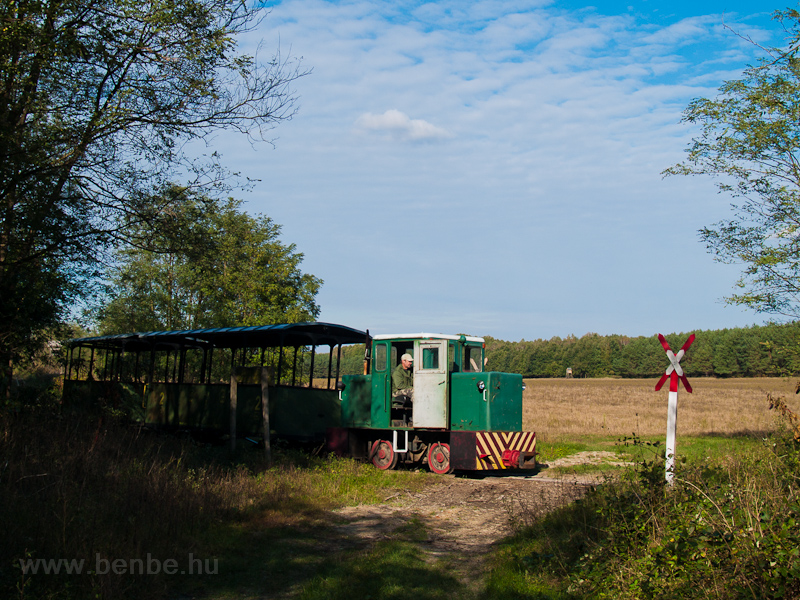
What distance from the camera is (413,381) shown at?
1413 cm

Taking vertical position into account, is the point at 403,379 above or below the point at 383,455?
above

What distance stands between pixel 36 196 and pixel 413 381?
800 cm

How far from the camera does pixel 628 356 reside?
101 meters

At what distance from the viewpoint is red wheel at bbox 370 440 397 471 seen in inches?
559

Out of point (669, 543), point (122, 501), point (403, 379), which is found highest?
point (403, 379)

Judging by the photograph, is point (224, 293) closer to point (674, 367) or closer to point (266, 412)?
point (266, 412)

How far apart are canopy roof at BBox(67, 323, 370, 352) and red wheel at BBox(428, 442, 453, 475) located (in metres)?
2.82

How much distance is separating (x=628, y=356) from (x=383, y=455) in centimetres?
9387

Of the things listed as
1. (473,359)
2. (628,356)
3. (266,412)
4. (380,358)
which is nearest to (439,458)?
(473,359)

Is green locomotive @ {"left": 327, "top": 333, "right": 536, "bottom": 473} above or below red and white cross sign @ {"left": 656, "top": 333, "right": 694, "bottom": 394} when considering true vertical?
below

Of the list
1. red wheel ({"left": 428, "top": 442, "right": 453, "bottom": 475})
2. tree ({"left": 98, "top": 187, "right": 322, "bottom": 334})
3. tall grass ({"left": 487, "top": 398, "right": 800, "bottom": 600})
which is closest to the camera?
tall grass ({"left": 487, "top": 398, "right": 800, "bottom": 600})

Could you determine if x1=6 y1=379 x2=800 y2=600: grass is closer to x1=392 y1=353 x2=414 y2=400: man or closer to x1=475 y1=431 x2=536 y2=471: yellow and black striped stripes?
x1=475 y1=431 x2=536 y2=471: yellow and black striped stripes

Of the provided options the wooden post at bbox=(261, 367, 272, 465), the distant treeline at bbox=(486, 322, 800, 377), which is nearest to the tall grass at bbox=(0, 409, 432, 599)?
the wooden post at bbox=(261, 367, 272, 465)

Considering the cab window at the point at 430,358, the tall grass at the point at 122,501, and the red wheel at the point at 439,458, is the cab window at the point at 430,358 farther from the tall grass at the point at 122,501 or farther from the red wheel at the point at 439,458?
the tall grass at the point at 122,501
